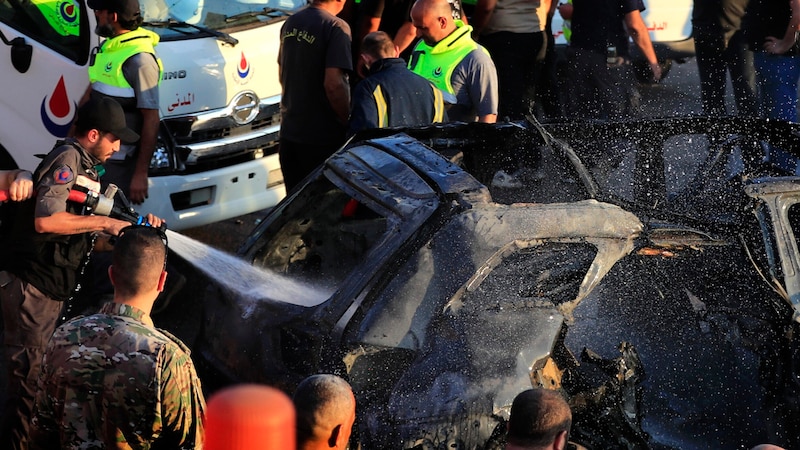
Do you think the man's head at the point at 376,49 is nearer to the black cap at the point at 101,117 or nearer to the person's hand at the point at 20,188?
the black cap at the point at 101,117

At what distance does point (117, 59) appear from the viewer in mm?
6688

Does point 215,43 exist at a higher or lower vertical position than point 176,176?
higher

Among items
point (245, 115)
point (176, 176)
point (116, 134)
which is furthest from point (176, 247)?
point (245, 115)

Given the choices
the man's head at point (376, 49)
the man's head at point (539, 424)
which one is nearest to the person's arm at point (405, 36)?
the man's head at point (376, 49)

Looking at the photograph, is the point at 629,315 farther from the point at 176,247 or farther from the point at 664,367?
the point at 176,247

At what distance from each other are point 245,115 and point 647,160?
2.93m

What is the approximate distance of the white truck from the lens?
23.2 ft

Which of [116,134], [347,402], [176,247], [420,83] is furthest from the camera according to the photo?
[420,83]

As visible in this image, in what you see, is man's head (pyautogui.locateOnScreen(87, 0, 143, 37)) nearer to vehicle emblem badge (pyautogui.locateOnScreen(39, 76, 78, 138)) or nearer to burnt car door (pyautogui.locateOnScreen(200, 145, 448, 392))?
vehicle emblem badge (pyautogui.locateOnScreen(39, 76, 78, 138))

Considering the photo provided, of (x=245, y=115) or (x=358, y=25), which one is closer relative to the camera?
(x=245, y=115)

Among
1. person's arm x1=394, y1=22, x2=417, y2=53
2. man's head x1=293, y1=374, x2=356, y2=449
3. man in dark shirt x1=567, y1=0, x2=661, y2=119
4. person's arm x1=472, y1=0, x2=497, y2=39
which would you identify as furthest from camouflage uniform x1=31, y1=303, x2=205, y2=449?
man in dark shirt x1=567, y1=0, x2=661, y2=119

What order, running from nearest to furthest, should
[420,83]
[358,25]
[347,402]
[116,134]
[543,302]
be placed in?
[347,402] → [543,302] → [116,134] → [420,83] → [358,25]

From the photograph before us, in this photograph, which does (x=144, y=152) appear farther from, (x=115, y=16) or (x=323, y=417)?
(x=323, y=417)

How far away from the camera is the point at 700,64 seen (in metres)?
9.02
